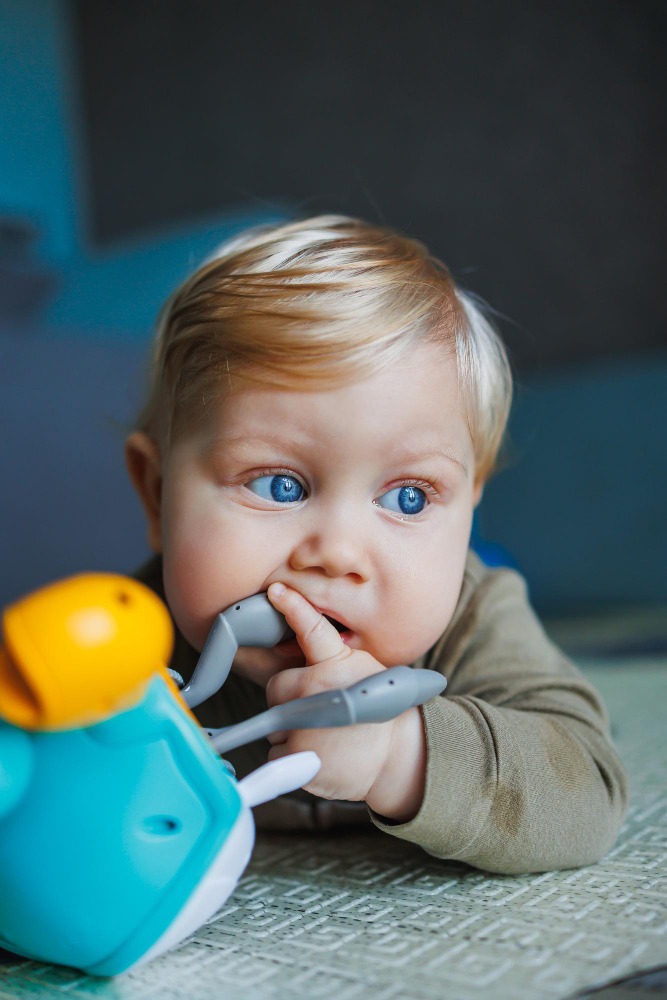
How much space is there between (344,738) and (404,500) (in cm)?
17

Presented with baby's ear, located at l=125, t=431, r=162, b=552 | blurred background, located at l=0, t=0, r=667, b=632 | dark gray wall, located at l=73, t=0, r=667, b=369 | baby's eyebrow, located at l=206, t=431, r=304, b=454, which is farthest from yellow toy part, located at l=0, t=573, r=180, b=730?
dark gray wall, located at l=73, t=0, r=667, b=369

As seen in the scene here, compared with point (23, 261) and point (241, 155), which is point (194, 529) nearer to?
point (23, 261)

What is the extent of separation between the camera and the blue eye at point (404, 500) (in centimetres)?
64

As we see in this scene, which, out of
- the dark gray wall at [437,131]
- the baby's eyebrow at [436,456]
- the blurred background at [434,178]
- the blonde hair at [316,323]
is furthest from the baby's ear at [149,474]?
the dark gray wall at [437,131]

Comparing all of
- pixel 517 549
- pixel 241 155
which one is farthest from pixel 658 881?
pixel 241 155

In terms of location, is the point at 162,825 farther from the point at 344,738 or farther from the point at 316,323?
the point at 316,323

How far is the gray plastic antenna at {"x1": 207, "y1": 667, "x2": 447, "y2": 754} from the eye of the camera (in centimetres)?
50

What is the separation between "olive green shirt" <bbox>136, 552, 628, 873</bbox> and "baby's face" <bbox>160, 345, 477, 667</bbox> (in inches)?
2.9

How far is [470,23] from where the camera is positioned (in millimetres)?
2281

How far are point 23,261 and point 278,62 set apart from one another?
101 cm

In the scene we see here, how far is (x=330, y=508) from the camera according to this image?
24.2 inches

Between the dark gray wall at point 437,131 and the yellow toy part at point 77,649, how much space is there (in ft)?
6.23

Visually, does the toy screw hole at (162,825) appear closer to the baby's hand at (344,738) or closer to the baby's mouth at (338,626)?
the baby's hand at (344,738)

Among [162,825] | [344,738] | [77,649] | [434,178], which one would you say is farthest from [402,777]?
[434,178]
